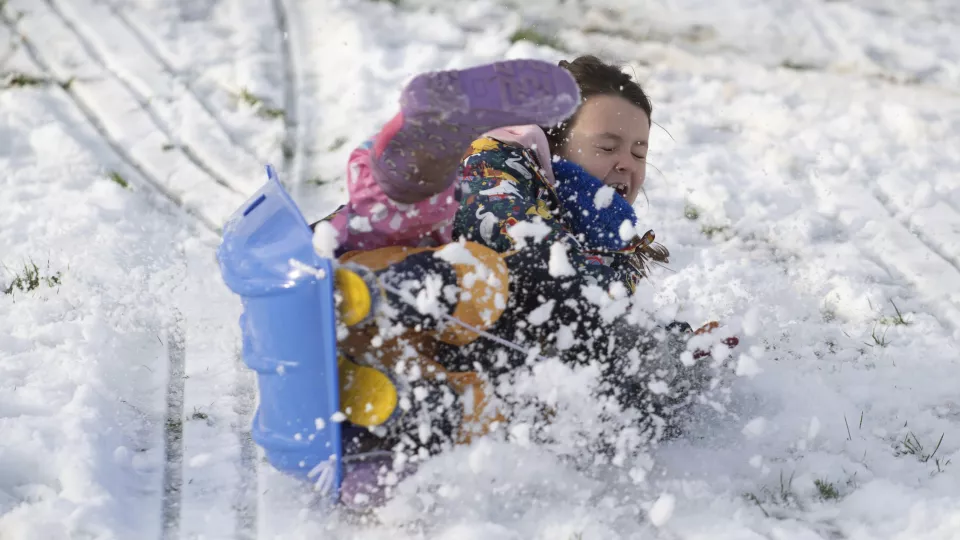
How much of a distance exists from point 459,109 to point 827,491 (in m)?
1.07

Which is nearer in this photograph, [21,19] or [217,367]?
[217,367]

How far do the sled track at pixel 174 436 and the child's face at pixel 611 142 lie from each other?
1126 mm

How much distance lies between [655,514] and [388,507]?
52cm

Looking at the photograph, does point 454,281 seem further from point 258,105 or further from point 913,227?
point 258,105

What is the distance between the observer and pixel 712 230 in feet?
11.1

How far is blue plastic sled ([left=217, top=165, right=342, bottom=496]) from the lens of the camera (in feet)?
6.47

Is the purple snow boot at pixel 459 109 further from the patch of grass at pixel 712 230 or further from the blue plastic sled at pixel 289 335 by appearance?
the patch of grass at pixel 712 230

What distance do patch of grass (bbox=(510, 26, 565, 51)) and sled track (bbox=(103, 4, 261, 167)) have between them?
1.39m

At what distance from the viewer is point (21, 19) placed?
182 inches

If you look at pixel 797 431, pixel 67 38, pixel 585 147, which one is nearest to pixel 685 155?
pixel 585 147

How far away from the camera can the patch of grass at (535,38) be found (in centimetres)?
466

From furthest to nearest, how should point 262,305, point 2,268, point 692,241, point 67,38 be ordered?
point 67,38 < point 692,241 < point 2,268 < point 262,305

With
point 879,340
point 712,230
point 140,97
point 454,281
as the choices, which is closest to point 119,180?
point 140,97

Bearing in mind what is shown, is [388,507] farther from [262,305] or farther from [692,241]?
[692,241]
